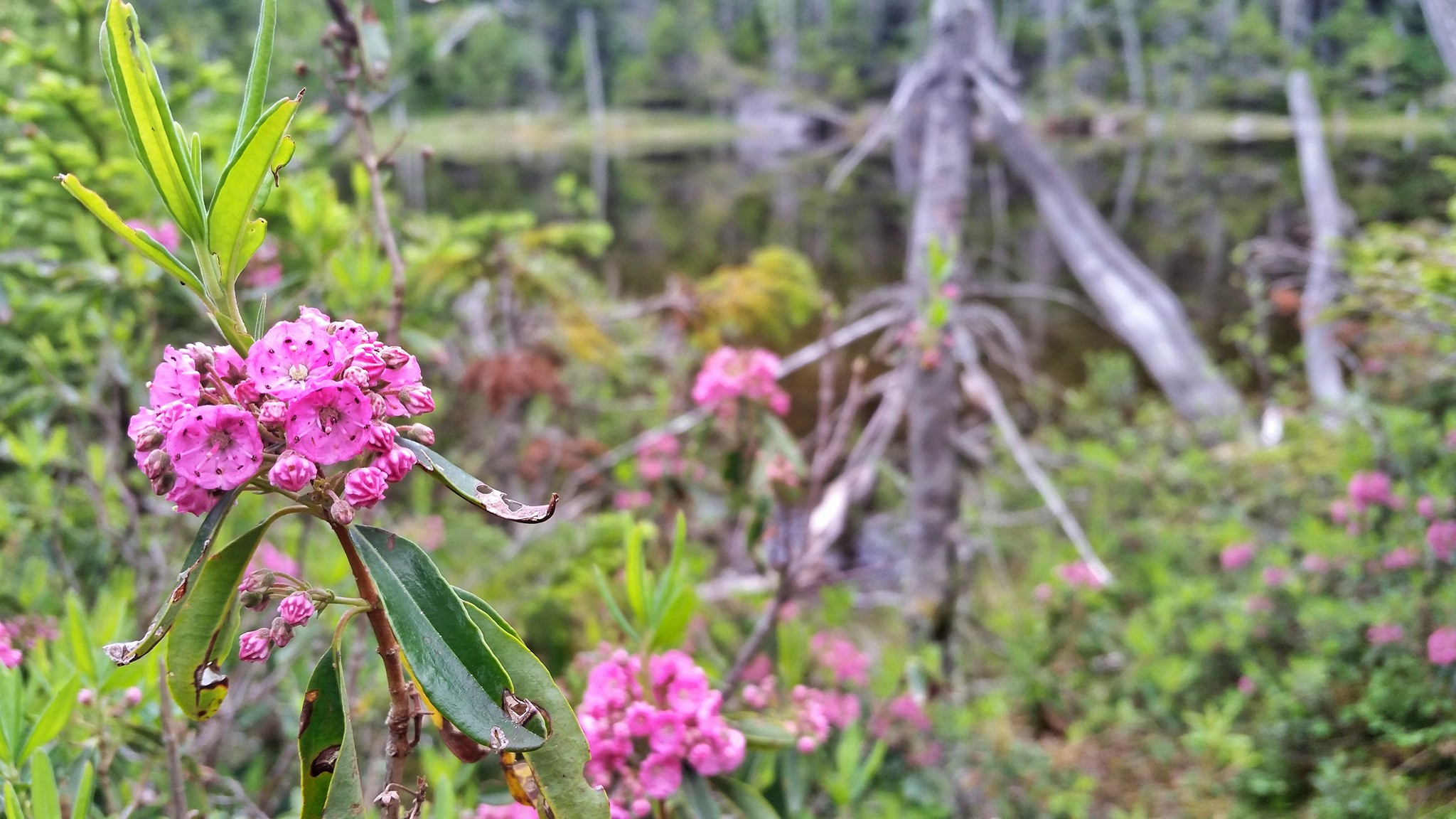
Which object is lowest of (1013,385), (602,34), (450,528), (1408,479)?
(1013,385)

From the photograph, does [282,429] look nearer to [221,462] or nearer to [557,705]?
[221,462]

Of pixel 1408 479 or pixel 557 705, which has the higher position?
pixel 557 705

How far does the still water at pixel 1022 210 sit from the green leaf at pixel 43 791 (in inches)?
95.7

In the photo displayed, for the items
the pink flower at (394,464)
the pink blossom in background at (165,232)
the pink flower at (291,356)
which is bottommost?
the pink flower at (394,464)

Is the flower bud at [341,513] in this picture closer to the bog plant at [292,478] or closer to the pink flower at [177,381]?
the bog plant at [292,478]

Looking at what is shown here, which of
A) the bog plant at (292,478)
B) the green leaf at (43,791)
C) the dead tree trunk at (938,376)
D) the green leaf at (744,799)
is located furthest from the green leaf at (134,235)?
the dead tree trunk at (938,376)

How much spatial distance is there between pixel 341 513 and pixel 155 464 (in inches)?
5.0

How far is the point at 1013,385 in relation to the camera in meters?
7.47

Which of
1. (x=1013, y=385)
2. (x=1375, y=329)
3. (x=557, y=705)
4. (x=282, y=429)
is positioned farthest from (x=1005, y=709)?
(x=1013, y=385)

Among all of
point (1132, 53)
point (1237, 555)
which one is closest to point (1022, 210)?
point (1132, 53)

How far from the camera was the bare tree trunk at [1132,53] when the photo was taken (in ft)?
33.2

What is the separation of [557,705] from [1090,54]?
761 inches

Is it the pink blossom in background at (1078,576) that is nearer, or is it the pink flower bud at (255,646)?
the pink flower bud at (255,646)

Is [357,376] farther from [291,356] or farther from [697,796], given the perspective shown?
[697,796]
